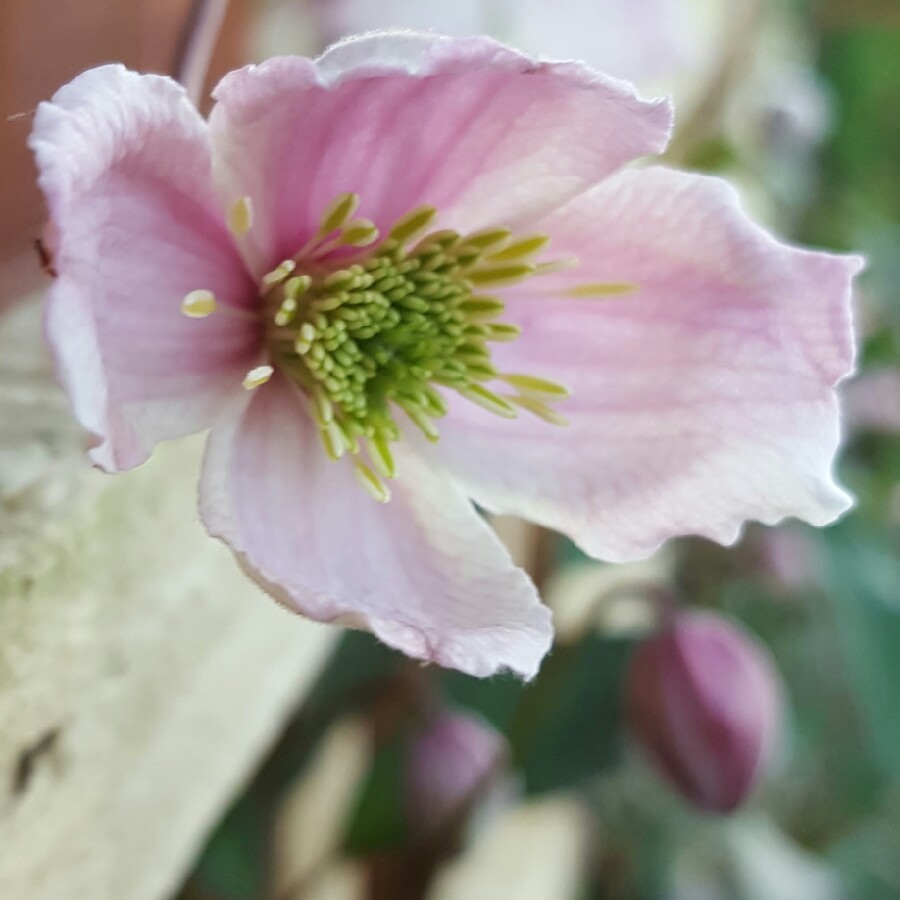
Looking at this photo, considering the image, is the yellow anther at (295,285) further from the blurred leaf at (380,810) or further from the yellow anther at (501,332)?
the blurred leaf at (380,810)

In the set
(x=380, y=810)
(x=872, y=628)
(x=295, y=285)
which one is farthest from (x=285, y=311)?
(x=872, y=628)

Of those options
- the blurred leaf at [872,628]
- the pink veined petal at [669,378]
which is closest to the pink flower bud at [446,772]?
the pink veined petal at [669,378]

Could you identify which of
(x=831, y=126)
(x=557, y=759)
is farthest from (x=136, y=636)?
(x=831, y=126)

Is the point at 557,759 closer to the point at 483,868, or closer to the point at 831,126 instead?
the point at 483,868


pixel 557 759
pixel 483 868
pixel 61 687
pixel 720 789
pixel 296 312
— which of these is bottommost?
pixel 483 868

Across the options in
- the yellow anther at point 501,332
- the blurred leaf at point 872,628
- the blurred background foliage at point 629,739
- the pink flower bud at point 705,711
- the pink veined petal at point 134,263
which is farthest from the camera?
the blurred leaf at point 872,628
